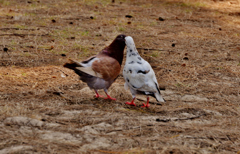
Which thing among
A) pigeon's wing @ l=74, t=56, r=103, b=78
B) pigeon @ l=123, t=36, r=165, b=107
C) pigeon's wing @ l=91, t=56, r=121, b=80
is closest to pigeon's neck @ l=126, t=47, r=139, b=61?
pigeon @ l=123, t=36, r=165, b=107

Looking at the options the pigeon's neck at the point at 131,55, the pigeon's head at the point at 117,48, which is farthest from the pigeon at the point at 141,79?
the pigeon's head at the point at 117,48

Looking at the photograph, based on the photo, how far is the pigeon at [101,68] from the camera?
480 cm

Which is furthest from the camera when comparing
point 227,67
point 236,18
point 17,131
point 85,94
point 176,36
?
point 236,18

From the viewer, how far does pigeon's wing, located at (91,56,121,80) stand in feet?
16.0

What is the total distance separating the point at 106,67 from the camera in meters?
4.98

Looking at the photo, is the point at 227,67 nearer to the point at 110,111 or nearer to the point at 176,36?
the point at 176,36

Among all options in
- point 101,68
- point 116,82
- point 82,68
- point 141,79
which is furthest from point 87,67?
point 116,82

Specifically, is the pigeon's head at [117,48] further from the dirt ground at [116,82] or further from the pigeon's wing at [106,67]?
the dirt ground at [116,82]

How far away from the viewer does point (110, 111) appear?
15.1ft

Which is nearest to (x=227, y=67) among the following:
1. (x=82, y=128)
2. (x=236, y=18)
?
(x=82, y=128)

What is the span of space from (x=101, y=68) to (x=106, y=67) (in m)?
0.10

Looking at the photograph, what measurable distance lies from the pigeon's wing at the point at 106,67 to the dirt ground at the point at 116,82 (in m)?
0.43

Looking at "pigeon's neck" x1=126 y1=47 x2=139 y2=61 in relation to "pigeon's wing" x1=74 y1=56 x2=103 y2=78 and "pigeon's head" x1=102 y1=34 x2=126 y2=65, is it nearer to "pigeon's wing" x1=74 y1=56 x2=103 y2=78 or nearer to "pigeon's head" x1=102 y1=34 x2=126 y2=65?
"pigeon's head" x1=102 y1=34 x2=126 y2=65

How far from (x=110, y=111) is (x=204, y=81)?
238 centimetres
